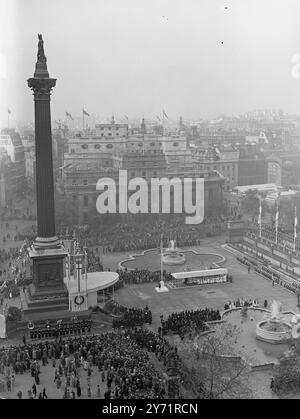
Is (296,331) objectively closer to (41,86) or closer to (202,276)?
(202,276)

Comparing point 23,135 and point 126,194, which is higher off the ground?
point 23,135

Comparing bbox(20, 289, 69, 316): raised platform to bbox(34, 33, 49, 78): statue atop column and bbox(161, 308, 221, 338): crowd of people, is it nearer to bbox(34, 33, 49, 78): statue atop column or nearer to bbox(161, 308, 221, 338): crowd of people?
bbox(161, 308, 221, 338): crowd of people

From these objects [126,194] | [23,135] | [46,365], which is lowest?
[46,365]

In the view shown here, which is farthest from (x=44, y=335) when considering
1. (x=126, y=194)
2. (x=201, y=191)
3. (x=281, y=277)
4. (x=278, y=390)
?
(x=201, y=191)

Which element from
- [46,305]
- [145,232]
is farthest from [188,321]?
[145,232]

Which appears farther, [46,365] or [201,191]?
[201,191]

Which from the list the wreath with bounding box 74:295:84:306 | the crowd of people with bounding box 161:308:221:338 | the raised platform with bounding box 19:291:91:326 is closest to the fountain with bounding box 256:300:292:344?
the crowd of people with bounding box 161:308:221:338

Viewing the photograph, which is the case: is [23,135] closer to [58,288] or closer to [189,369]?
[58,288]
